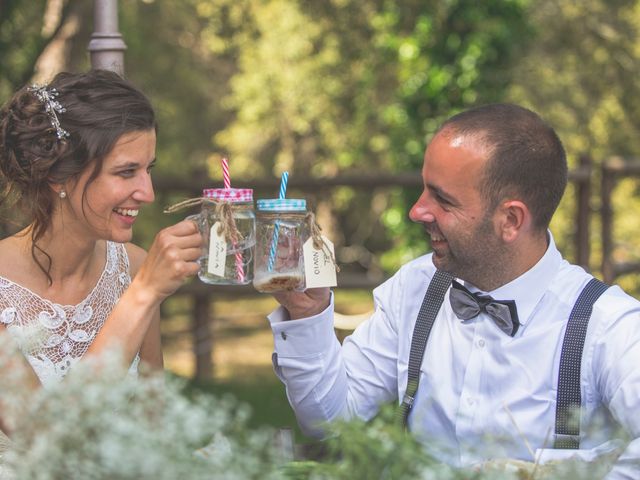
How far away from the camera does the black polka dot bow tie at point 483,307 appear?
2.41 meters

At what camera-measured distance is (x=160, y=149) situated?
11508 mm

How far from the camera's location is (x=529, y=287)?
8.04 feet

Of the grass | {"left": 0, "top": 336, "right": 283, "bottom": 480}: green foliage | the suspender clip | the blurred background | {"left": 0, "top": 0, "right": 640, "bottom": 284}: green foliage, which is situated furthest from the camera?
{"left": 0, "top": 0, "right": 640, "bottom": 284}: green foliage

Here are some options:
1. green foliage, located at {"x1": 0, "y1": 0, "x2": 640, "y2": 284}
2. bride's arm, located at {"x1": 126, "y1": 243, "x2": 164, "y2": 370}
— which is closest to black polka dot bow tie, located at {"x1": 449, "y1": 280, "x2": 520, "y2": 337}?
bride's arm, located at {"x1": 126, "y1": 243, "x2": 164, "y2": 370}

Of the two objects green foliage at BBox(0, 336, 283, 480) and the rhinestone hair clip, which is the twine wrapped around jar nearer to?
the rhinestone hair clip

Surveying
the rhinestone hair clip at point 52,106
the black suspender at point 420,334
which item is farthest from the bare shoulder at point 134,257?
the black suspender at point 420,334

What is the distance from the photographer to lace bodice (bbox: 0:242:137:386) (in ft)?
8.96

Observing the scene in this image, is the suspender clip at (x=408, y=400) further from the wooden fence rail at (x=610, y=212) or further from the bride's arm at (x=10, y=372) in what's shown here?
the wooden fence rail at (x=610, y=212)

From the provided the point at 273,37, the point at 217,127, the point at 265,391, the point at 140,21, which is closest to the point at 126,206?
the point at 265,391

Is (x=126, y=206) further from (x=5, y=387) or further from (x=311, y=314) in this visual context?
(x=5, y=387)

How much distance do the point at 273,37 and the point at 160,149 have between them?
3.31 m

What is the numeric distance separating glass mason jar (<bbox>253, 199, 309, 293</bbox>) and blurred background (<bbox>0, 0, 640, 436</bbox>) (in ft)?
2.87

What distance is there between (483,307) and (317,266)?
0.49 meters

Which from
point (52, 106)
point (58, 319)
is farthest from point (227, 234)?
point (58, 319)
